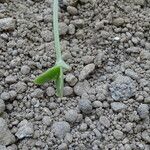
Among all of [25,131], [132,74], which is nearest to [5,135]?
[25,131]

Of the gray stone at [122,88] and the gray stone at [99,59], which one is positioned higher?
the gray stone at [99,59]

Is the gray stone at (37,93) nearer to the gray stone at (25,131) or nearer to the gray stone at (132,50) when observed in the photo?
the gray stone at (25,131)

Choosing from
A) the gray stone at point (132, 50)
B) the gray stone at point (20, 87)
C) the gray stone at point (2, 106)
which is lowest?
the gray stone at point (2, 106)

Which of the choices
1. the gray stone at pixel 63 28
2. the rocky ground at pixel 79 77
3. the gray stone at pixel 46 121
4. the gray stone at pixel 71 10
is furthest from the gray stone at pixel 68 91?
the gray stone at pixel 71 10

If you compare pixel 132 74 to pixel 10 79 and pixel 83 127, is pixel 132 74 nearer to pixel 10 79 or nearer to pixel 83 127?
pixel 83 127

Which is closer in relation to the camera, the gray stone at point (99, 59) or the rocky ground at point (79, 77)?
the rocky ground at point (79, 77)

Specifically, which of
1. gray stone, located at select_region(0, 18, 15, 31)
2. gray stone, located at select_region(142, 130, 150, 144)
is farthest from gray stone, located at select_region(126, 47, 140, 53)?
gray stone, located at select_region(0, 18, 15, 31)

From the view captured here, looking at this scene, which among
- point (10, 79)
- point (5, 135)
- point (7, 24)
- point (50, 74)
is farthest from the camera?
point (7, 24)
